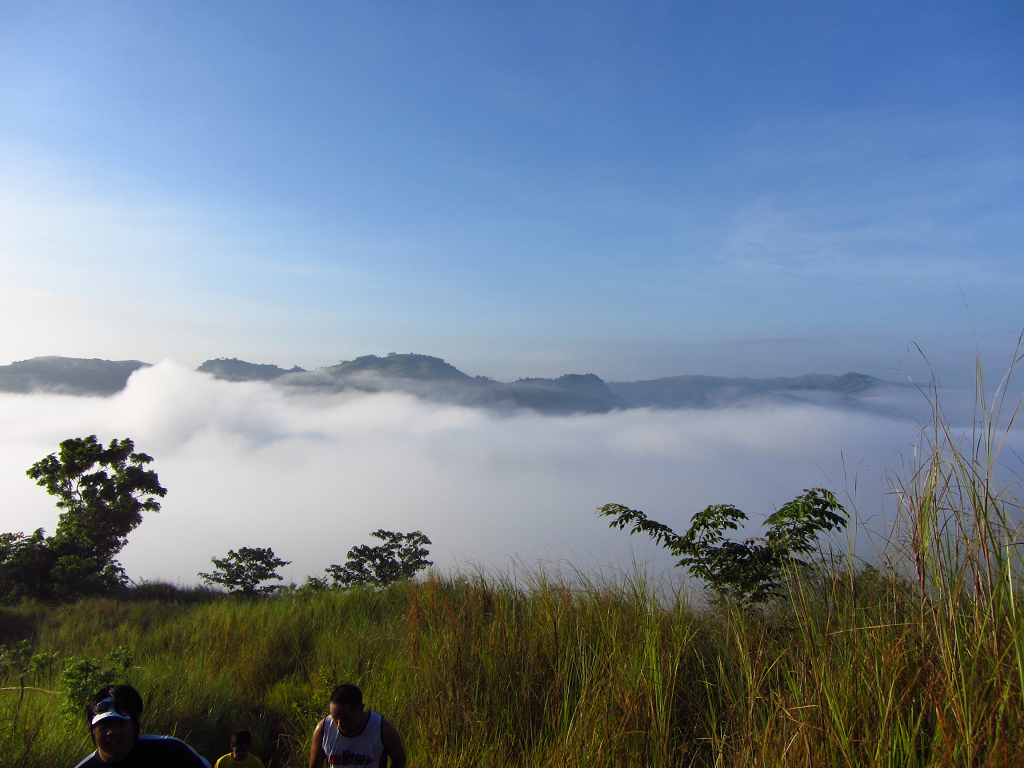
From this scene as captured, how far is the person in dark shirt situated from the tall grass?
7.43 feet

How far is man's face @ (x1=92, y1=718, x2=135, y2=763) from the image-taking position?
2.91 metres

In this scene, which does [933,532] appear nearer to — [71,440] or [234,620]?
[234,620]

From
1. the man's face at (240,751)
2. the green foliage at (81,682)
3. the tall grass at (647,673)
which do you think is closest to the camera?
the tall grass at (647,673)

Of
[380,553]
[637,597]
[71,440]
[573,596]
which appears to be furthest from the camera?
[380,553]

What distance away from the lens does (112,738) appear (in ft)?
9.60

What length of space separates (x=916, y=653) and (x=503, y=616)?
12.6ft

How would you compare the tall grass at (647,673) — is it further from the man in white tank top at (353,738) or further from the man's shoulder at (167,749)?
the man's shoulder at (167,749)

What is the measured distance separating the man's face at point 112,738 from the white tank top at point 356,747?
101 cm

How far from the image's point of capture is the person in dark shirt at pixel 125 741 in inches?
115

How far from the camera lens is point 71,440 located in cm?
1638

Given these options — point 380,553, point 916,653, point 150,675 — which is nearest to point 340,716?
point 916,653

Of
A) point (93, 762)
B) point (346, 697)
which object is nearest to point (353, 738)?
point (346, 697)

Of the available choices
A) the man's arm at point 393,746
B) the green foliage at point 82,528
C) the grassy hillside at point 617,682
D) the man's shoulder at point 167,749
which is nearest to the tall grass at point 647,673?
the grassy hillside at point 617,682

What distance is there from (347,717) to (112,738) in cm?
111
